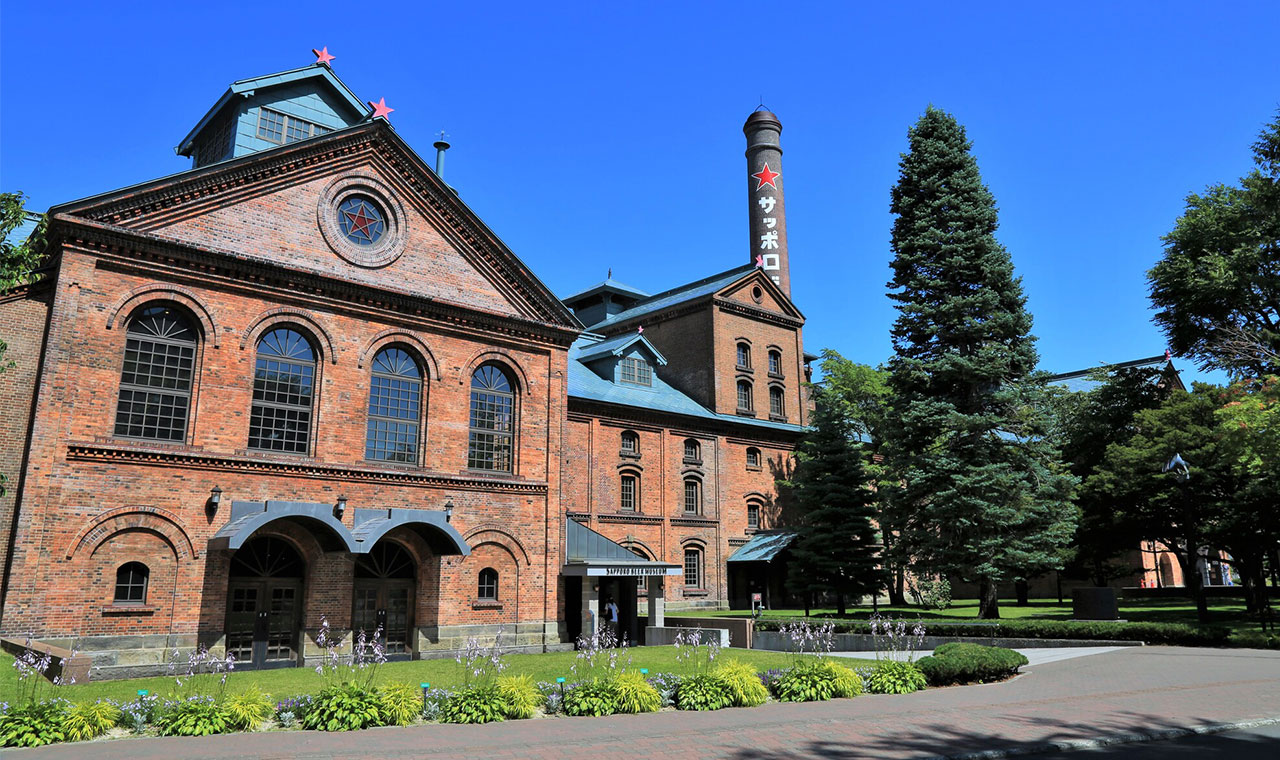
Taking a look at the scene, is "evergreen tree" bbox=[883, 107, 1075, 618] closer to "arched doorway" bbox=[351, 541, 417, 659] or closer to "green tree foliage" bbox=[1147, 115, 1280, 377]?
"green tree foliage" bbox=[1147, 115, 1280, 377]

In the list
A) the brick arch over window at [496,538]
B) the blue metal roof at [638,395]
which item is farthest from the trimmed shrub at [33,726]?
the blue metal roof at [638,395]

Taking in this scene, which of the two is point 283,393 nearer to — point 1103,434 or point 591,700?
point 591,700

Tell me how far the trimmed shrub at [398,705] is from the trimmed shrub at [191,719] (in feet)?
6.24

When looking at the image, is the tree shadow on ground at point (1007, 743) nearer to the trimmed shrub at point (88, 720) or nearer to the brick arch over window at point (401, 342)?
the trimmed shrub at point (88, 720)

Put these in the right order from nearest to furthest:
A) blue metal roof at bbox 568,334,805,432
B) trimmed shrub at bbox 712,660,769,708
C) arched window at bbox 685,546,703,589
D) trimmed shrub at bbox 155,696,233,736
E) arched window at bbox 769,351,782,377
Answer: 1. trimmed shrub at bbox 155,696,233,736
2. trimmed shrub at bbox 712,660,769,708
3. blue metal roof at bbox 568,334,805,432
4. arched window at bbox 685,546,703,589
5. arched window at bbox 769,351,782,377

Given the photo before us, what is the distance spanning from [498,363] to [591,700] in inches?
575

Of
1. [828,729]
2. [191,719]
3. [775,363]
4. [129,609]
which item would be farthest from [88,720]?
[775,363]

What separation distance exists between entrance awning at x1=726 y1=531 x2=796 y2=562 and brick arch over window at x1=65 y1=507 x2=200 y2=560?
22685 millimetres

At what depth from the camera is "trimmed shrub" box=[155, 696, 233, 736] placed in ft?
34.2

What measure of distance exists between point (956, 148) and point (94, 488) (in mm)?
29202

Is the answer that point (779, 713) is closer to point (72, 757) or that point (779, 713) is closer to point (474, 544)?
point (72, 757)

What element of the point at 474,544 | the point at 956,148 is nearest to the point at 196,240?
the point at 474,544

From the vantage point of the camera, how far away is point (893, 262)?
102ft

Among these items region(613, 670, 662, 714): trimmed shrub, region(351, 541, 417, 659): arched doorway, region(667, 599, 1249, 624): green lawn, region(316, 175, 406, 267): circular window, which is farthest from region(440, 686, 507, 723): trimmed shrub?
region(667, 599, 1249, 624): green lawn
